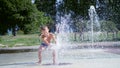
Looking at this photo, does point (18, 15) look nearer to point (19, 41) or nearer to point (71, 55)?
point (71, 55)

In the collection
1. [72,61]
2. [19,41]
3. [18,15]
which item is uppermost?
[18,15]

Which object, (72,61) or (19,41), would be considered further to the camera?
(19,41)

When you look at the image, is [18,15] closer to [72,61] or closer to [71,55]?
[71,55]

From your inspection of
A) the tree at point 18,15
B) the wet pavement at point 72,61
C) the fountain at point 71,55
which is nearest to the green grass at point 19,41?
the fountain at point 71,55

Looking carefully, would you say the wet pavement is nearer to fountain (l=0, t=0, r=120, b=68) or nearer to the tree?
fountain (l=0, t=0, r=120, b=68)

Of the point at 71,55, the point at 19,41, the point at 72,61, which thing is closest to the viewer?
the point at 72,61

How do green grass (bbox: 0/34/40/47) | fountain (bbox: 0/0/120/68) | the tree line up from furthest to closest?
1. green grass (bbox: 0/34/40/47)
2. the tree
3. fountain (bbox: 0/0/120/68)

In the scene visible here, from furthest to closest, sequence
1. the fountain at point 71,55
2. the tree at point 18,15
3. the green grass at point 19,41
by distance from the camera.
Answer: the green grass at point 19,41
the tree at point 18,15
the fountain at point 71,55

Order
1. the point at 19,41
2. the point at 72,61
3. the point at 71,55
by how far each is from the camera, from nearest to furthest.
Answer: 1. the point at 72,61
2. the point at 71,55
3. the point at 19,41

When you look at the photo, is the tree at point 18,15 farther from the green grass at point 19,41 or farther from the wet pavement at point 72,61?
the green grass at point 19,41

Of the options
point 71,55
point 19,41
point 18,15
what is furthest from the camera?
point 19,41

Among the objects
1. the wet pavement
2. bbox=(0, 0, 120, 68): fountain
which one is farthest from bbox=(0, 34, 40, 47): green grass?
the wet pavement

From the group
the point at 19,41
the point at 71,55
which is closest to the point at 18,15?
the point at 71,55

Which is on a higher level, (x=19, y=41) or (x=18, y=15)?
(x=18, y=15)
